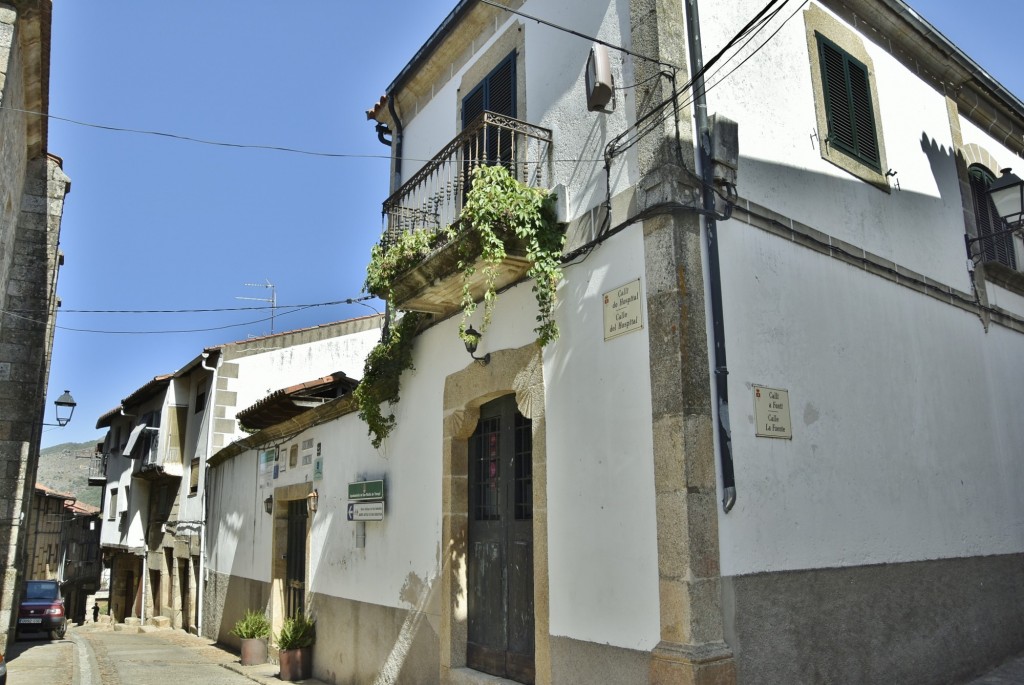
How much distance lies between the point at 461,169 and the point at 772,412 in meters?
3.52

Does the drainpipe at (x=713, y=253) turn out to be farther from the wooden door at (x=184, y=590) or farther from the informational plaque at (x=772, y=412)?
the wooden door at (x=184, y=590)

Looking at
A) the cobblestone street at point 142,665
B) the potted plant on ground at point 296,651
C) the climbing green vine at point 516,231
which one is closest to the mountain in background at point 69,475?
the cobblestone street at point 142,665

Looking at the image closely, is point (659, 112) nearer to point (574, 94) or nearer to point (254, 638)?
point (574, 94)

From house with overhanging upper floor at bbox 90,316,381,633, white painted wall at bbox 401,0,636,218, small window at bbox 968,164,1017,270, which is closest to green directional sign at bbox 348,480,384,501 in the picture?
white painted wall at bbox 401,0,636,218

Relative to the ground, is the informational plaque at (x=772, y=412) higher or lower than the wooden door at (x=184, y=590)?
higher

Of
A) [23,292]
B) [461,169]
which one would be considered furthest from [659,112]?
[23,292]

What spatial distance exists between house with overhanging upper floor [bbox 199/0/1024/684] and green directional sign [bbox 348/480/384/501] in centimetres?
4

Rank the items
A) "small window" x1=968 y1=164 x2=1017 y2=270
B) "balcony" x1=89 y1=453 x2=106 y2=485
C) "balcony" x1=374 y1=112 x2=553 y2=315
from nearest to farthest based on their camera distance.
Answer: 1. "balcony" x1=374 y1=112 x2=553 y2=315
2. "small window" x1=968 y1=164 x2=1017 y2=270
3. "balcony" x1=89 y1=453 x2=106 y2=485

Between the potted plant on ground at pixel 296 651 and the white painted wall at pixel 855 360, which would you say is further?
the potted plant on ground at pixel 296 651

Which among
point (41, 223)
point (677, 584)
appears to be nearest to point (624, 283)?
point (677, 584)

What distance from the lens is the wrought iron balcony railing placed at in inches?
269

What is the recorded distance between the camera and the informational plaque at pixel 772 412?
5383 mm

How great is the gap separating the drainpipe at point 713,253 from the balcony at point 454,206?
149 centimetres

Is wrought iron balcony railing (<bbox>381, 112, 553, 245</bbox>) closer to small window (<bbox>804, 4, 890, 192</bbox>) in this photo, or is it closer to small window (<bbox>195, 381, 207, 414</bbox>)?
small window (<bbox>804, 4, 890, 192</bbox>)
